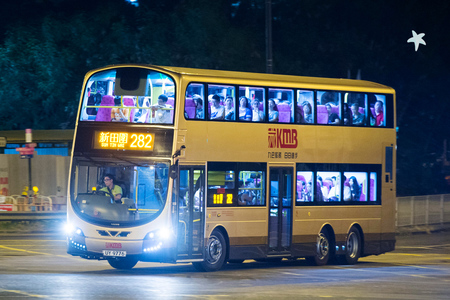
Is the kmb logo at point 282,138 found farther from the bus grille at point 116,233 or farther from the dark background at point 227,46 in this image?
the dark background at point 227,46

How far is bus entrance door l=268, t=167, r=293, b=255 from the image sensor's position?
19281mm

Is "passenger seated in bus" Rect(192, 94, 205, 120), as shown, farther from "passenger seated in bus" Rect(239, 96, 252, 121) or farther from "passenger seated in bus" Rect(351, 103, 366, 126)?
"passenger seated in bus" Rect(351, 103, 366, 126)

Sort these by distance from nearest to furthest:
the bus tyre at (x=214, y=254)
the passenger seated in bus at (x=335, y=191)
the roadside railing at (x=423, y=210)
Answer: the bus tyre at (x=214, y=254), the passenger seated in bus at (x=335, y=191), the roadside railing at (x=423, y=210)

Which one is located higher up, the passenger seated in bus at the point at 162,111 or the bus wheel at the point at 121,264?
the passenger seated in bus at the point at 162,111

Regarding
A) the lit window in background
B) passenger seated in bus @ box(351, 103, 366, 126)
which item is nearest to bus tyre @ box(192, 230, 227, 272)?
passenger seated in bus @ box(351, 103, 366, 126)

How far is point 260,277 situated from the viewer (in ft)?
54.7

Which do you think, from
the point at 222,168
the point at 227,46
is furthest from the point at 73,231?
the point at 227,46

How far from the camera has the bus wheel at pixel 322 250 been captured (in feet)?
67.1

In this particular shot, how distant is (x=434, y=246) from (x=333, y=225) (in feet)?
25.6

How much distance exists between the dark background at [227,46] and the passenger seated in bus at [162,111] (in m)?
20.4

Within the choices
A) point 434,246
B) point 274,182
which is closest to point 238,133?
point 274,182

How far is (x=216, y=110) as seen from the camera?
59.1ft

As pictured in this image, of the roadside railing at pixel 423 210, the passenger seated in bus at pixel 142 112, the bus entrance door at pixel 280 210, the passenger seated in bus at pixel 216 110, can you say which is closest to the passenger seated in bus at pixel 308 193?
the bus entrance door at pixel 280 210

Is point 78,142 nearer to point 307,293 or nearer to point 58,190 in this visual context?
point 307,293
